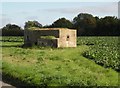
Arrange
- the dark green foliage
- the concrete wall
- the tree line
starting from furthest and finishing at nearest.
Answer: the tree line
the dark green foliage
the concrete wall

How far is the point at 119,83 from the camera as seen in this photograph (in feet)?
46.2

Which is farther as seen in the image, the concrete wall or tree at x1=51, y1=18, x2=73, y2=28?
tree at x1=51, y1=18, x2=73, y2=28

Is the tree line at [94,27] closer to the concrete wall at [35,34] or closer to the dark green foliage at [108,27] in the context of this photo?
the dark green foliage at [108,27]

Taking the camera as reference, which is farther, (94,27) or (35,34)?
(94,27)

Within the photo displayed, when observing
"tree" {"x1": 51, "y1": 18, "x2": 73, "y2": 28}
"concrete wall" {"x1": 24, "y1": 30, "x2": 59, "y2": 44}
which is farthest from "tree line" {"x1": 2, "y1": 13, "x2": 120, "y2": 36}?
"concrete wall" {"x1": 24, "y1": 30, "x2": 59, "y2": 44}

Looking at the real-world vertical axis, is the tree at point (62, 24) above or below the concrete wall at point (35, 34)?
above

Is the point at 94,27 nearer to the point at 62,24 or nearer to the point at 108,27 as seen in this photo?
the point at 108,27

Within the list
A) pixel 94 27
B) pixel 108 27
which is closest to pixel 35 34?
pixel 108 27

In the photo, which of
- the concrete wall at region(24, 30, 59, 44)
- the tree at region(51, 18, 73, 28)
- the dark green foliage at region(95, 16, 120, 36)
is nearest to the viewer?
the concrete wall at region(24, 30, 59, 44)

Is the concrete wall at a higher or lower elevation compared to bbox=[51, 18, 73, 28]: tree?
lower

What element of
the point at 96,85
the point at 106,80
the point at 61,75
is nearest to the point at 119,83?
the point at 106,80

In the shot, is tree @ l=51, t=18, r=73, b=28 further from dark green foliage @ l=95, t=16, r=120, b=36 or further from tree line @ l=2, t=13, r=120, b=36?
dark green foliage @ l=95, t=16, r=120, b=36

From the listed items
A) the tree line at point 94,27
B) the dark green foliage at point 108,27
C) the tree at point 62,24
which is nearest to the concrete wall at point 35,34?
the tree line at point 94,27

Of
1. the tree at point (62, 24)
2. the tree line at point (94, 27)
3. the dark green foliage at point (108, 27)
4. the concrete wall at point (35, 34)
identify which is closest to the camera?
the concrete wall at point (35, 34)
